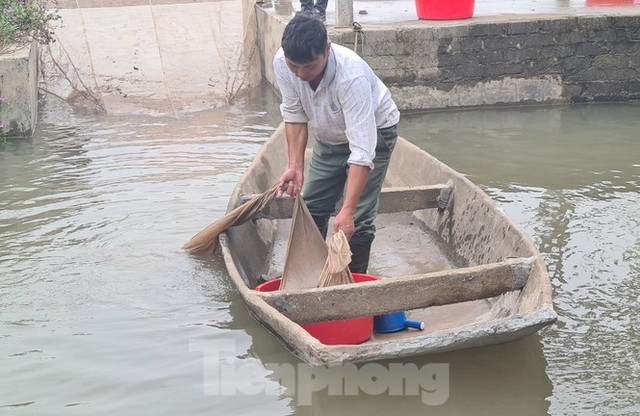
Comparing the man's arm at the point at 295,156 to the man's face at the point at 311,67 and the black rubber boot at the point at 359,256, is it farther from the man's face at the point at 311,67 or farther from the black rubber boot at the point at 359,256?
the man's face at the point at 311,67

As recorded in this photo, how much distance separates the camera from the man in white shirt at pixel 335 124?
12.6ft

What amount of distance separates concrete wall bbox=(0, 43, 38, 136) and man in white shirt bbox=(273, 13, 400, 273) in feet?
15.0

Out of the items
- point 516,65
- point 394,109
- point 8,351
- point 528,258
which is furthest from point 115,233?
point 516,65

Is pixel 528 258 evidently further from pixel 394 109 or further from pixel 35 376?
pixel 35 376

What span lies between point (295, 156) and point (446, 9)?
5.52m

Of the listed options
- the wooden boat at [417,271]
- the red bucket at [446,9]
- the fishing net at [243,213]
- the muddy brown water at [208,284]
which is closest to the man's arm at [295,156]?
the fishing net at [243,213]

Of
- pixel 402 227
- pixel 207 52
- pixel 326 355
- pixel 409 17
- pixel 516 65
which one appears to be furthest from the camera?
pixel 207 52

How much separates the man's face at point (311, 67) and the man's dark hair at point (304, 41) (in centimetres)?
2

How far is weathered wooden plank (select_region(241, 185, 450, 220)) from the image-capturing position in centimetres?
525

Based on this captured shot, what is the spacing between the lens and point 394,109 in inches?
175

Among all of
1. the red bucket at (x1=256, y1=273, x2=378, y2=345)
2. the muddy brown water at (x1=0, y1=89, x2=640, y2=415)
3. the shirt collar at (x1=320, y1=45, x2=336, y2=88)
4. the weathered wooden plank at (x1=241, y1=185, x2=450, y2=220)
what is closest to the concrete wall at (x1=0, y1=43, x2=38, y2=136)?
the muddy brown water at (x1=0, y1=89, x2=640, y2=415)

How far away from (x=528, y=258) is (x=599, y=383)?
0.63 meters

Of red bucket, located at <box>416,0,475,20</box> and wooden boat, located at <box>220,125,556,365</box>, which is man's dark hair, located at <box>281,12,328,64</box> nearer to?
wooden boat, located at <box>220,125,556,365</box>

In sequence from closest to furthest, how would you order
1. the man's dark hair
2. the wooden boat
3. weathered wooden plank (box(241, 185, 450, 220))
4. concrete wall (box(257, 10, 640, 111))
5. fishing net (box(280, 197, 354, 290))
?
1. the wooden boat
2. the man's dark hair
3. fishing net (box(280, 197, 354, 290))
4. weathered wooden plank (box(241, 185, 450, 220))
5. concrete wall (box(257, 10, 640, 111))
